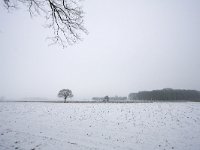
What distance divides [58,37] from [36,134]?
370 inches

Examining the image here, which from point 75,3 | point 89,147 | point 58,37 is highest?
point 75,3

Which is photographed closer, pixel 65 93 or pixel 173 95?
pixel 65 93

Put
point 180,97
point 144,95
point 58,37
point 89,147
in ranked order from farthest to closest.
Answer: point 144,95 → point 180,97 → point 89,147 → point 58,37

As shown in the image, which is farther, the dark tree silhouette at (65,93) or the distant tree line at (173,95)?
the distant tree line at (173,95)

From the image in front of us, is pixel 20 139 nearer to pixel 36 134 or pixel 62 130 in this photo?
pixel 36 134

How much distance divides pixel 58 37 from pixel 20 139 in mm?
8646

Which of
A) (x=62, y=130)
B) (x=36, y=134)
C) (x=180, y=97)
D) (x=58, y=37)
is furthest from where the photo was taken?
(x=180, y=97)

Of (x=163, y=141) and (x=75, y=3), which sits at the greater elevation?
(x=75, y=3)

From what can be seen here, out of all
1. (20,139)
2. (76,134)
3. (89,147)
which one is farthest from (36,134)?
(89,147)

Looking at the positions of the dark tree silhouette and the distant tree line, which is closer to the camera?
the dark tree silhouette

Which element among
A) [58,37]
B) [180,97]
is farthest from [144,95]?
[58,37]

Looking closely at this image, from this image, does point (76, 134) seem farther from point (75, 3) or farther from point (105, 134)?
point (75, 3)

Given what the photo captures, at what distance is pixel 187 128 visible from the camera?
14750 millimetres

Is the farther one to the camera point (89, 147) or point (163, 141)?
point (163, 141)
